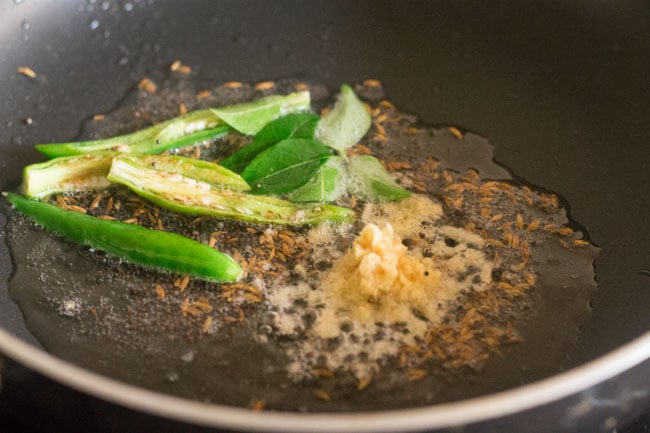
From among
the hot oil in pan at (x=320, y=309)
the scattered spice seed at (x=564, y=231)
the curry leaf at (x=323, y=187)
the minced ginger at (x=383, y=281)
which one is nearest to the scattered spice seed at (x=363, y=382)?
the hot oil in pan at (x=320, y=309)

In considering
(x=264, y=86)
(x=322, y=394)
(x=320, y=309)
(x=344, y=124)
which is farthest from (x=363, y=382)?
(x=264, y=86)

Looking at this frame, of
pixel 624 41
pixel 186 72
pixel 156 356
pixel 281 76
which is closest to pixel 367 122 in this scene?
pixel 281 76

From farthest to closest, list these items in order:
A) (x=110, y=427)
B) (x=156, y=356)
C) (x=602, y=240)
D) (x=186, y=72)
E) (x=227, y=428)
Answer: (x=186, y=72), (x=602, y=240), (x=156, y=356), (x=110, y=427), (x=227, y=428)

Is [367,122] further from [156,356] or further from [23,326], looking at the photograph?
[23,326]

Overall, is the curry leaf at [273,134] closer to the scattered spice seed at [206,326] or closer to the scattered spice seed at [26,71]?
the scattered spice seed at [206,326]

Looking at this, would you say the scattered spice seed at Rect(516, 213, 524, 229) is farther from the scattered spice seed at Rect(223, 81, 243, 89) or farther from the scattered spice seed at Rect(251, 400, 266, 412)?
the scattered spice seed at Rect(223, 81, 243, 89)

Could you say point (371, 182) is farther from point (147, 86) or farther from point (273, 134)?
point (147, 86)

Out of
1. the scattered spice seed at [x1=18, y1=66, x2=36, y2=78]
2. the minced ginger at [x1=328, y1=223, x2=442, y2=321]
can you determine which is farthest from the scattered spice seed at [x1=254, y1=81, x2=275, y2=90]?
the minced ginger at [x1=328, y1=223, x2=442, y2=321]
